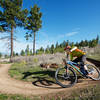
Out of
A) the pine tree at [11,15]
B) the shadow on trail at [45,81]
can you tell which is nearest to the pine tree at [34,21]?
the pine tree at [11,15]

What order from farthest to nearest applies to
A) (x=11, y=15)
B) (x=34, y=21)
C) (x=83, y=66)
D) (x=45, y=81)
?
(x=34, y=21) → (x=11, y=15) → (x=45, y=81) → (x=83, y=66)

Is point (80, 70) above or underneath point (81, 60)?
underneath

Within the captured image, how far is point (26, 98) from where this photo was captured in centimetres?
293

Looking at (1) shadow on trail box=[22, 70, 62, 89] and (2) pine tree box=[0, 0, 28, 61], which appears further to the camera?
(2) pine tree box=[0, 0, 28, 61]

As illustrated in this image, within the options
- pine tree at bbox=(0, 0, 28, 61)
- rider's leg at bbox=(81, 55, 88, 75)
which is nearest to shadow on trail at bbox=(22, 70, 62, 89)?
rider's leg at bbox=(81, 55, 88, 75)

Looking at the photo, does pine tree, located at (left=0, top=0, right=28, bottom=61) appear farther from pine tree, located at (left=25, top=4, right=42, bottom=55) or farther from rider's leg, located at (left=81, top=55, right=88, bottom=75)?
rider's leg, located at (left=81, top=55, right=88, bottom=75)

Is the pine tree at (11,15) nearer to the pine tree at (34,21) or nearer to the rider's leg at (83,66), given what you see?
the pine tree at (34,21)

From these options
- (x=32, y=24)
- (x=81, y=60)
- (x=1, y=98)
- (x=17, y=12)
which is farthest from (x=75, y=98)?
(x=32, y=24)

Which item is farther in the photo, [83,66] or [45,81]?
[45,81]

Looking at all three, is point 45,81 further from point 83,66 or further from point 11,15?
point 11,15

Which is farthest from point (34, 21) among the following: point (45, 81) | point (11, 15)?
point (45, 81)

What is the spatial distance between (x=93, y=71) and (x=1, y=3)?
19.0m

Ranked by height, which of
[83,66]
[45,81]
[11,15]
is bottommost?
[45,81]

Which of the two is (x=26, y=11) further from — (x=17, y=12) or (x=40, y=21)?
(x=40, y=21)
